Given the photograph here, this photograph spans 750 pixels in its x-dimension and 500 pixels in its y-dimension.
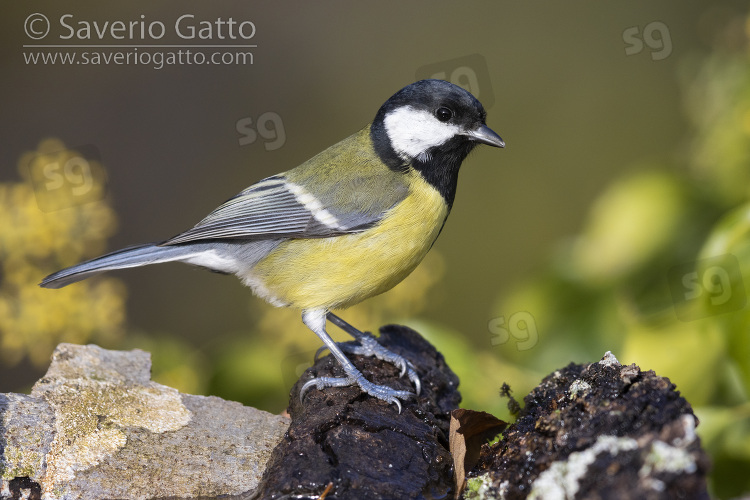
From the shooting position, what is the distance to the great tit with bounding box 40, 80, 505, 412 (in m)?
2.12

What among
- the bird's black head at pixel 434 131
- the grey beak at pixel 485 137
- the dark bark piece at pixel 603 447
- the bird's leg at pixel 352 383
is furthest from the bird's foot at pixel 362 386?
the grey beak at pixel 485 137

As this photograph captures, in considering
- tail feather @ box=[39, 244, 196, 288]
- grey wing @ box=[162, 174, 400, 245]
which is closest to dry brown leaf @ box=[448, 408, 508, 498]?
grey wing @ box=[162, 174, 400, 245]

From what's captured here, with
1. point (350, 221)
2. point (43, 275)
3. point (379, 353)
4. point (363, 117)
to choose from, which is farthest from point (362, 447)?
point (363, 117)

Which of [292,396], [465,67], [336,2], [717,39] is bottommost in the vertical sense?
[292,396]

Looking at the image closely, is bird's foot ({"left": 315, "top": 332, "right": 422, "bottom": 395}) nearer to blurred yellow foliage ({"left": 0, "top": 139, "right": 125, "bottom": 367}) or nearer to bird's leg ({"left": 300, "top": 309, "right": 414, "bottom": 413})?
bird's leg ({"left": 300, "top": 309, "right": 414, "bottom": 413})

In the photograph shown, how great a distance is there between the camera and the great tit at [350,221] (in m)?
2.12

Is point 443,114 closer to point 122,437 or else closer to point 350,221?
point 350,221

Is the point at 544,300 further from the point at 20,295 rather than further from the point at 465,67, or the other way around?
the point at 20,295

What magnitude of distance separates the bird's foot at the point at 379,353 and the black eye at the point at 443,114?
747mm

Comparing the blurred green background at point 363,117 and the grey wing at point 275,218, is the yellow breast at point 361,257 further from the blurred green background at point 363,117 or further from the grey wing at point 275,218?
the blurred green background at point 363,117

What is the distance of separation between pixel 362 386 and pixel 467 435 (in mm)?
415

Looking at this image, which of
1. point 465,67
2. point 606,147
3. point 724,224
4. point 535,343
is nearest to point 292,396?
point 535,343

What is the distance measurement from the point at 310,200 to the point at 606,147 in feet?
8.65

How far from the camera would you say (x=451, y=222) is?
436 cm
